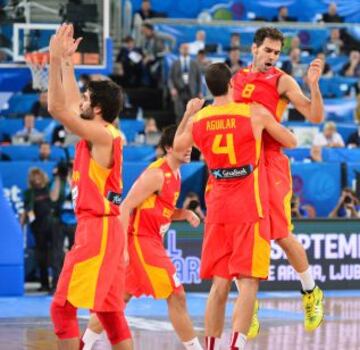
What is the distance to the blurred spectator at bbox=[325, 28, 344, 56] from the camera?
A: 27.9m

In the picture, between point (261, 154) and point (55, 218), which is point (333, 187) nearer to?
point (55, 218)

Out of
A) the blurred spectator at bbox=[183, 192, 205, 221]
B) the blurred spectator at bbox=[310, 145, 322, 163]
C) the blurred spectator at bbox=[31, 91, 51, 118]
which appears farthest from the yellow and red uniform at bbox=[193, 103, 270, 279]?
the blurred spectator at bbox=[31, 91, 51, 118]

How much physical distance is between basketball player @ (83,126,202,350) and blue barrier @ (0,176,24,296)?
6.63m

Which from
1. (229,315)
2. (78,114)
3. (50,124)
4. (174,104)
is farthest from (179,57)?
(78,114)

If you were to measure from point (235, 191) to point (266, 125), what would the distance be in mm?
583

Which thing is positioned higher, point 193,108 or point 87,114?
point 87,114

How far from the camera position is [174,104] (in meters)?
24.2

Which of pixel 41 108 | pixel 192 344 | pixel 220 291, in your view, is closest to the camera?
pixel 220 291

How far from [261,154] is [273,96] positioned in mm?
511

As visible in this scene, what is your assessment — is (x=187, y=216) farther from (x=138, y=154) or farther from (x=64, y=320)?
(x=138, y=154)

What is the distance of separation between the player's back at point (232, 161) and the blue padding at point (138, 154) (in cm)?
1038

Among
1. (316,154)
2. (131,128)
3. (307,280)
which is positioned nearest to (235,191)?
(307,280)

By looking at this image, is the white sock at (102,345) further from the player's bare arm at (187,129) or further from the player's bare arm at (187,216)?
the player's bare arm at (187,129)

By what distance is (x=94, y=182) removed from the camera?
28.8ft
